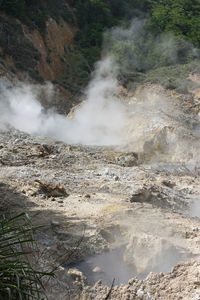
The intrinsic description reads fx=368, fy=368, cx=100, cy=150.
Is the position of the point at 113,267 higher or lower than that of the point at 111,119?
lower

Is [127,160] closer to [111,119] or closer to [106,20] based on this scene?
[111,119]

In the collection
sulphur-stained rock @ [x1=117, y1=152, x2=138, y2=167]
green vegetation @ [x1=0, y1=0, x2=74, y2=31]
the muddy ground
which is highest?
green vegetation @ [x1=0, y1=0, x2=74, y2=31]

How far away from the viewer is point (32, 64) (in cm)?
2175

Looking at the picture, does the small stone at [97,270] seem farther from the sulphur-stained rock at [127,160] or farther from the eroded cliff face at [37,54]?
the eroded cliff face at [37,54]

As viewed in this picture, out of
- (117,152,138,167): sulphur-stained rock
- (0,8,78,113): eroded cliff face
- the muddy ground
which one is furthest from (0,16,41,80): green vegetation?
(117,152,138,167): sulphur-stained rock

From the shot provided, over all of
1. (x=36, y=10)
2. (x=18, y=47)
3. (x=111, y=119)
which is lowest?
(x=111, y=119)

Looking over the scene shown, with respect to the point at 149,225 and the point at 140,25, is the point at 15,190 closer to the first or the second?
the point at 149,225

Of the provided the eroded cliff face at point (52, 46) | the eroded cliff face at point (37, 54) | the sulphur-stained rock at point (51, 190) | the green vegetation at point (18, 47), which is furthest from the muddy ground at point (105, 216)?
the eroded cliff face at point (52, 46)

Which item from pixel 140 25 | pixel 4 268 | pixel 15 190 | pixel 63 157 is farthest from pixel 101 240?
pixel 140 25

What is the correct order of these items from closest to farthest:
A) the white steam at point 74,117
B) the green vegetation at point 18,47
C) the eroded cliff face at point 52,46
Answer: the white steam at point 74,117
the green vegetation at point 18,47
the eroded cliff face at point 52,46

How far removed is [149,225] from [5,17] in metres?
19.6

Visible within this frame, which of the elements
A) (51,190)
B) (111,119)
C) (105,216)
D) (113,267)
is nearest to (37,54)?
(111,119)

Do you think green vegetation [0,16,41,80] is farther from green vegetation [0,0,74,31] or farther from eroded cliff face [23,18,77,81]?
green vegetation [0,0,74,31]

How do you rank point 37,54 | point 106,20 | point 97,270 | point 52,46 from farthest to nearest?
1. point 106,20
2. point 52,46
3. point 37,54
4. point 97,270
